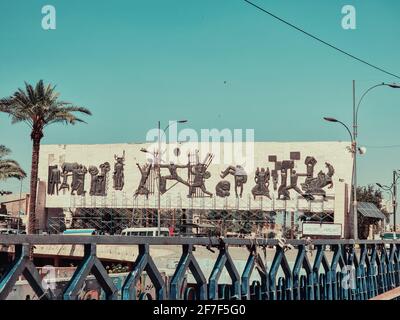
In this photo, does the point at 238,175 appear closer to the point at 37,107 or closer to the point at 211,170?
the point at 211,170

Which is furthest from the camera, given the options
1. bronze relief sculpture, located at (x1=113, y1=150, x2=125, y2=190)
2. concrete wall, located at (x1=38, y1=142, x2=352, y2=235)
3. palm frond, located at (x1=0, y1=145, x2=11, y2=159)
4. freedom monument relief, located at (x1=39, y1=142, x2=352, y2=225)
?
bronze relief sculpture, located at (x1=113, y1=150, x2=125, y2=190)

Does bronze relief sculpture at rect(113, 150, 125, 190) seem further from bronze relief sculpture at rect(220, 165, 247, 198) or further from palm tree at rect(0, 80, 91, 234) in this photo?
palm tree at rect(0, 80, 91, 234)

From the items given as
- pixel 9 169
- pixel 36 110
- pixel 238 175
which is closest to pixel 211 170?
pixel 238 175

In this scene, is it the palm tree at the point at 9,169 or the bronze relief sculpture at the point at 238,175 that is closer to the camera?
the palm tree at the point at 9,169

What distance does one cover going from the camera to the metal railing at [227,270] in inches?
156

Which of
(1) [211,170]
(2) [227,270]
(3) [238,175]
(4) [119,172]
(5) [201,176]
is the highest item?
(1) [211,170]

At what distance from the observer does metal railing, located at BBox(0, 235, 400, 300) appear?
156 inches

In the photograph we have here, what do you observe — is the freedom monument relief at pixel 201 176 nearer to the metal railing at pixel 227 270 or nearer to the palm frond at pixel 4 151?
the palm frond at pixel 4 151

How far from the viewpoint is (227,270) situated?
237 inches

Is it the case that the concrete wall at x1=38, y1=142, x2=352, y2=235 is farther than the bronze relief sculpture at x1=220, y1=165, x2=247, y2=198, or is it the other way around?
the bronze relief sculpture at x1=220, y1=165, x2=247, y2=198

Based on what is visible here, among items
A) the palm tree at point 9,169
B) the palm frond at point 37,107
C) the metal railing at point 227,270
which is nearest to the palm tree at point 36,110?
the palm frond at point 37,107

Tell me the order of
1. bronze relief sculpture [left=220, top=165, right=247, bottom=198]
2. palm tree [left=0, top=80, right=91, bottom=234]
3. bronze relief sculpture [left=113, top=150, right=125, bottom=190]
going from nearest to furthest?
palm tree [left=0, top=80, right=91, bottom=234] < bronze relief sculpture [left=220, top=165, right=247, bottom=198] < bronze relief sculpture [left=113, top=150, right=125, bottom=190]

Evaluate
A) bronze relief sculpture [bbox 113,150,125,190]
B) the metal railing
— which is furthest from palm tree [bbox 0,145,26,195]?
the metal railing
